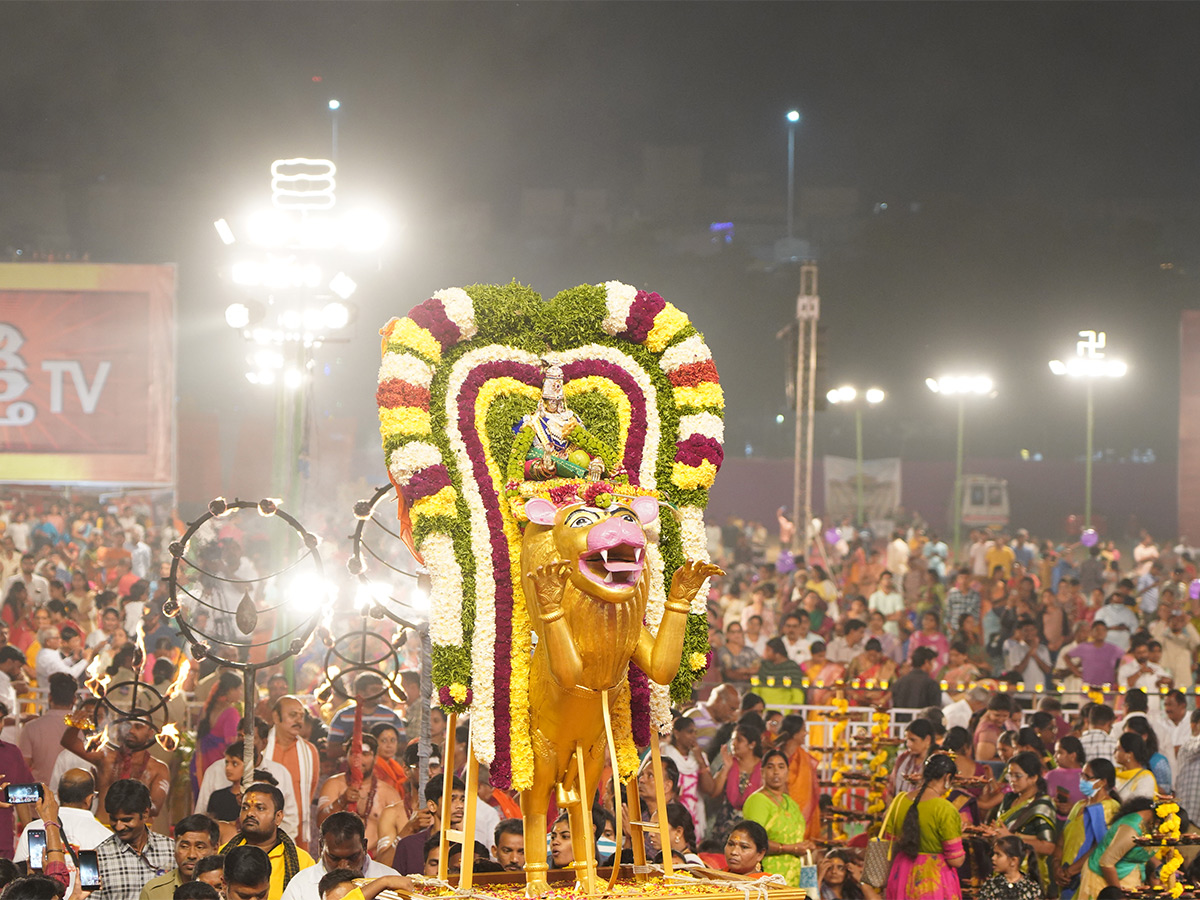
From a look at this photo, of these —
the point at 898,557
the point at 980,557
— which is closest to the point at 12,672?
the point at 898,557

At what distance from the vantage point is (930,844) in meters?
7.10

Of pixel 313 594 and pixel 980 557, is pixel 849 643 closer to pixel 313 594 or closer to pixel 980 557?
pixel 313 594

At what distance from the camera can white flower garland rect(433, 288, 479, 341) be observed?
234 inches

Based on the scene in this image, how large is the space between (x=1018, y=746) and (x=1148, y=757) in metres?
0.81

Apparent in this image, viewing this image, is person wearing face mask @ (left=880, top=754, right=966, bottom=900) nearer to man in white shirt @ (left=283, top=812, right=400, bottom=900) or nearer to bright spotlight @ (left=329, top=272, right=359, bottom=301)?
man in white shirt @ (left=283, top=812, right=400, bottom=900)

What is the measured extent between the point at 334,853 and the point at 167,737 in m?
3.06

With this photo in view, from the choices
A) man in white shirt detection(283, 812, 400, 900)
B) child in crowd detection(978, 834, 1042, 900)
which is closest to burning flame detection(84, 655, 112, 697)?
man in white shirt detection(283, 812, 400, 900)

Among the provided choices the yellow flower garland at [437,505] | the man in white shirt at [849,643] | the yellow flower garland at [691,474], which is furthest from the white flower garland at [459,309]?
the man in white shirt at [849,643]

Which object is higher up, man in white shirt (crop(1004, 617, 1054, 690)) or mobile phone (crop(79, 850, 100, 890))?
mobile phone (crop(79, 850, 100, 890))

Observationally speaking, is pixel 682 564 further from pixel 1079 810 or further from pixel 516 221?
pixel 516 221

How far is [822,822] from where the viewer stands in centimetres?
930

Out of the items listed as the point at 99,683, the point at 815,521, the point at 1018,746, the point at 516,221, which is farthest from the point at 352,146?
the point at 1018,746

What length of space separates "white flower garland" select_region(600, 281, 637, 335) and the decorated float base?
2449 millimetres

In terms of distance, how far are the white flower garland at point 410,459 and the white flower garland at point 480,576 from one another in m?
0.16
